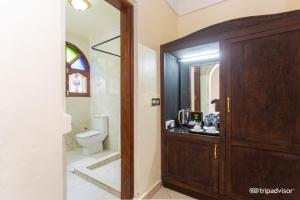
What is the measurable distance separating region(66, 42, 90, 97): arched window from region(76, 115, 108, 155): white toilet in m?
0.71

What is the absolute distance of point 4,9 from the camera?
791mm

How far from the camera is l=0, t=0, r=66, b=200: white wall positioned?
2.65 ft

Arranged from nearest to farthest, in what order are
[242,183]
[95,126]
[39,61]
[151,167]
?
[39,61]
[242,183]
[151,167]
[95,126]

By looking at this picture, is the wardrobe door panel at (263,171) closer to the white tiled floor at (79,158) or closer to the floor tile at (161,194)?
the floor tile at (161,194)

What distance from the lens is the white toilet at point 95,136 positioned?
3.19 m

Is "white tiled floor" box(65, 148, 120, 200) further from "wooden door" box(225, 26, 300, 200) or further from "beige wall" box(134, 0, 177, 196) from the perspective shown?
"wooden door" box(225, 26, 300, 200)

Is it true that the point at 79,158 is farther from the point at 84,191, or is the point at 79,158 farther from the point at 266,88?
the point at 266,88

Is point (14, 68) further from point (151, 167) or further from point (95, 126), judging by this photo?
point (95, 126)

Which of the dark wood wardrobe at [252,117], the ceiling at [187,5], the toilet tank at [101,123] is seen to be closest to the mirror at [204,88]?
the dark wood wardrobe at [252,117]

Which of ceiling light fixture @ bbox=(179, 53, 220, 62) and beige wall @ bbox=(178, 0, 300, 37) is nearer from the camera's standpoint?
beige wall @ bbox=(178, 0, 300, 37)

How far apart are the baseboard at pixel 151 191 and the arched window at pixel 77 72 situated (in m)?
2.64

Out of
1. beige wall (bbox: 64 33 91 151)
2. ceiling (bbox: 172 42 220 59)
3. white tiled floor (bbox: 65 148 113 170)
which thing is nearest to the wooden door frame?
ceiling (bbox: 172 42 220 59)

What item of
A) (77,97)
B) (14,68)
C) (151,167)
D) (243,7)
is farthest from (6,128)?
(77,97)

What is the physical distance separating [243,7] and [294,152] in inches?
73.2
